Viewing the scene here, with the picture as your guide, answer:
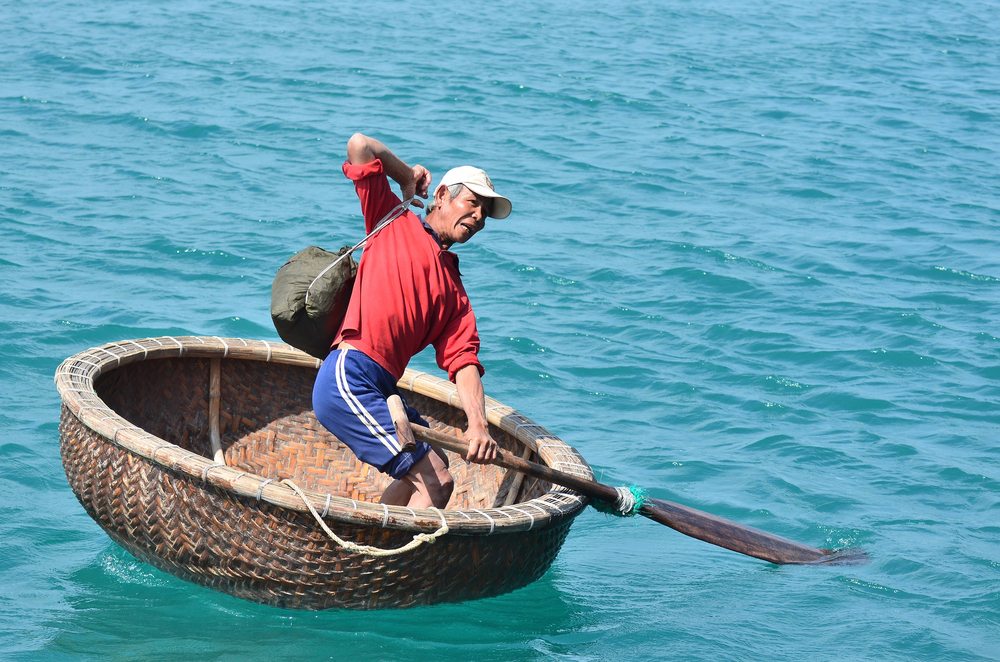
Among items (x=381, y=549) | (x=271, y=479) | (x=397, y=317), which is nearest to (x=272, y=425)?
(x=271, y=479)

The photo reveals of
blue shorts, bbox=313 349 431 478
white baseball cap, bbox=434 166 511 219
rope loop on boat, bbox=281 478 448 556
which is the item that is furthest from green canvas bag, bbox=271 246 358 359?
rope loop on boat, bbox=281 478 448 556

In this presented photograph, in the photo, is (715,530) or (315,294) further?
(715,530)

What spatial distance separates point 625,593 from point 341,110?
362 inches

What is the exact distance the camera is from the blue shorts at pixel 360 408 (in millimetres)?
4781

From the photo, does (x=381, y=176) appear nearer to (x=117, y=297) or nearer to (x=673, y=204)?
(x=117, y=297)

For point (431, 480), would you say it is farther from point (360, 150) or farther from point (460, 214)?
point (360, 150)

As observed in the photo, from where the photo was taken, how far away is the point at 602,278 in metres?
9.62

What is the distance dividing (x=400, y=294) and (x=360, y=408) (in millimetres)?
446

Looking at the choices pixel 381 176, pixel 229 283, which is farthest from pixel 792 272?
pixel 381 176

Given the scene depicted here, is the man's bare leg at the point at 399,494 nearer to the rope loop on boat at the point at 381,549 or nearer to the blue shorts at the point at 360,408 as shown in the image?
the blue shorts at the point at 360,408

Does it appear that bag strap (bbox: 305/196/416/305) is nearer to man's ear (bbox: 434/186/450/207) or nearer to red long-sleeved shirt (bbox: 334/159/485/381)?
red long-sleeved shirt (bbox: 334/159/485/381)

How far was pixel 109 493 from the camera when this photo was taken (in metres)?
4.92

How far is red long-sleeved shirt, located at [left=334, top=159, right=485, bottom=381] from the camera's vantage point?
4797mm

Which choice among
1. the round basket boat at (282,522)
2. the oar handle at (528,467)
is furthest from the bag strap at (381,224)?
the round basket boat at (282,522)
